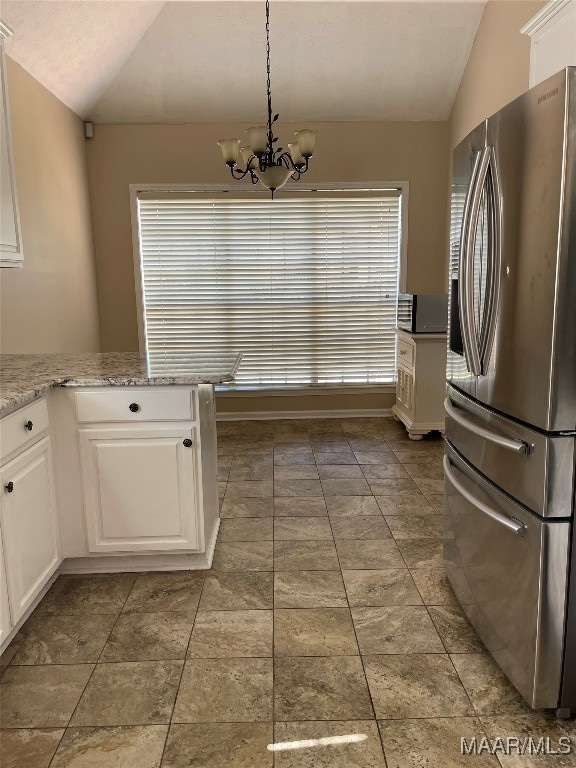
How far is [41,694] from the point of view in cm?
181

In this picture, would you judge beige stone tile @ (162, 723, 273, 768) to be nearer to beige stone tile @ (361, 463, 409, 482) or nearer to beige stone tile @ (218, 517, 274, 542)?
beige stone tile @ (218, 517, 274, 542)

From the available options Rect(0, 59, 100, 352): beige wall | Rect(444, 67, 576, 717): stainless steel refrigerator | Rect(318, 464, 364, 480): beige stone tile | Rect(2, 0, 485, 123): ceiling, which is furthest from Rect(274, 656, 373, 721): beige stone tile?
Rect(2, 0, 485, 123): ceiling

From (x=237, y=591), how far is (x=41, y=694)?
32.6 inches

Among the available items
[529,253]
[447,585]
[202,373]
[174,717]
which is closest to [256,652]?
[174,717]

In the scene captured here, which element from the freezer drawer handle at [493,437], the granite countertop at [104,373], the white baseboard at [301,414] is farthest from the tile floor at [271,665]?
the white baseboard at [301,414]

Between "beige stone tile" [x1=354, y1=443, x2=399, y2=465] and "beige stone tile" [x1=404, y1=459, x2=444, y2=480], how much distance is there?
0.46 feet

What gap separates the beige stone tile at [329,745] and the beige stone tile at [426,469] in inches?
87.9

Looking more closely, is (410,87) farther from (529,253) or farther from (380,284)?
(529,253)

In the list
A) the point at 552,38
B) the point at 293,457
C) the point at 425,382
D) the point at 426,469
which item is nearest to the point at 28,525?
the point at 293,457

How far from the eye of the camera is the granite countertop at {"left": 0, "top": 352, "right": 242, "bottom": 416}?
2.16 meters

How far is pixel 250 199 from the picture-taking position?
16.5ft

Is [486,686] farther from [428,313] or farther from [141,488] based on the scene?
[428,313]

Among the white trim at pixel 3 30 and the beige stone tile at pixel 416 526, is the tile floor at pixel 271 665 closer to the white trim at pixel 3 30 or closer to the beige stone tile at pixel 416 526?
the beige stone tile at pixel 416 526

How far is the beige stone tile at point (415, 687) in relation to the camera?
5.63ft
